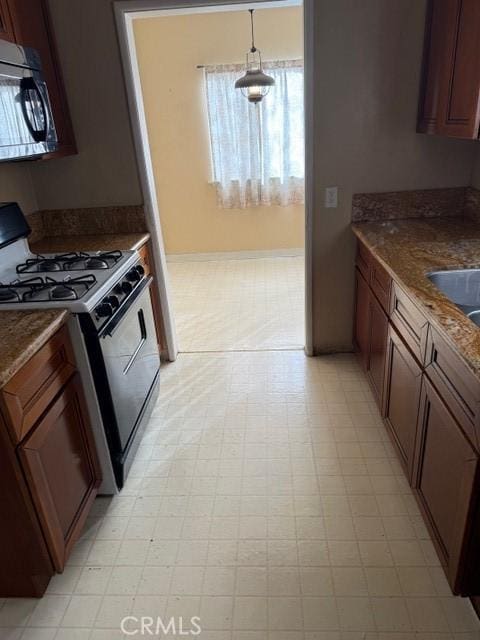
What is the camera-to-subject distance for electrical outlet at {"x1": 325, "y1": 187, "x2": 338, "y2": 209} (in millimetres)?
2643

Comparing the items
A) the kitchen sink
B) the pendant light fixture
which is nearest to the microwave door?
the kitchen sink

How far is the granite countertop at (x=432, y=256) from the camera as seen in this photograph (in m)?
1.32

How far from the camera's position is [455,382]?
1.32m

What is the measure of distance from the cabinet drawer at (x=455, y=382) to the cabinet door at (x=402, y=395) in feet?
0.50

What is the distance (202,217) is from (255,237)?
679 millimetres

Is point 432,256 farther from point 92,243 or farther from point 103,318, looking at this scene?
point 92,243

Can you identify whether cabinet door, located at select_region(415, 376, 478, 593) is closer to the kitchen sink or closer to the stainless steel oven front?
the kitchen sink

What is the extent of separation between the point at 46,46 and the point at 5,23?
39 centimetres

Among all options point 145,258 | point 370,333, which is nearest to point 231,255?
point 145,258

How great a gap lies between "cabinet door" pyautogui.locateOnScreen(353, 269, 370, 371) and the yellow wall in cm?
273

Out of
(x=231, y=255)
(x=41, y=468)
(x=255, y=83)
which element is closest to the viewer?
(x=41, y=468)

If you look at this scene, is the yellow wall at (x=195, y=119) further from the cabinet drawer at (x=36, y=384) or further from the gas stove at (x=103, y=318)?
the cabinet drawer at (x=36, y=384)

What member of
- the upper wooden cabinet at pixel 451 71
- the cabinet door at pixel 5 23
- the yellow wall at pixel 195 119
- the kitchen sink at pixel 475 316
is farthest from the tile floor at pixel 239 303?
the cabinet door at pixel 5 23

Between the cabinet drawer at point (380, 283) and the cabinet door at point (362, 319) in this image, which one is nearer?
the cabinet drawer at point (380, 283)
